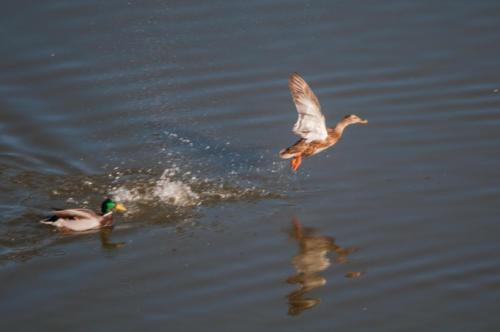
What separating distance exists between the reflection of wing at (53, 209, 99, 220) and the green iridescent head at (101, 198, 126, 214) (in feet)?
0.46

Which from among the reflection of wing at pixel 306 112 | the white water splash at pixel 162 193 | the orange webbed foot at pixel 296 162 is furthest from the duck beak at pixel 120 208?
the reflection of wing at pixel 306 112

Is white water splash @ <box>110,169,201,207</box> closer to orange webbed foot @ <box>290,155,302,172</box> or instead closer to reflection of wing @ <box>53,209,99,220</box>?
reflection of wing @ <box>53,209,99,220</box>

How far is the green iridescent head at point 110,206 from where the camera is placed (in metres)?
9.48

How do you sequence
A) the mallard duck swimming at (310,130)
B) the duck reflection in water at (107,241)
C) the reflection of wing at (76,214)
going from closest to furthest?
the duck reflection in water at (107,241)
the reflection of wing at (76,214)
the mallard duck swimming at (310,130)

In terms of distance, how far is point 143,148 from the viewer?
1073 cm

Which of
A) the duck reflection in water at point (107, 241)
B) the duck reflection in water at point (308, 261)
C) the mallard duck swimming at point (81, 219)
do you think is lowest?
the duck reflection in water at point (308, 261)

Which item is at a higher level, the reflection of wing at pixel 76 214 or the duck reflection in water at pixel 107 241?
the reflection of wing at pixel 76 214

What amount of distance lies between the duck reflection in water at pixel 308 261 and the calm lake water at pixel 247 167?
0.07 feet

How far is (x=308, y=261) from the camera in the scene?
8602 millimetres

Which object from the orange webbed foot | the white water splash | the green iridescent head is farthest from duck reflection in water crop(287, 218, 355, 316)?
the green iridescent head

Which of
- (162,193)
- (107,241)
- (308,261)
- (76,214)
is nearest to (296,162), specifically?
(162,193)

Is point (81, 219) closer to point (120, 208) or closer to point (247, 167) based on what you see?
point (120, 208)

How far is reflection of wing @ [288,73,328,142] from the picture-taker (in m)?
9.62

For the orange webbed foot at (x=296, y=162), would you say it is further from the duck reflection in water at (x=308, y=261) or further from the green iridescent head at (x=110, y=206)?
the green iridescent head at (x=110, y=206)
